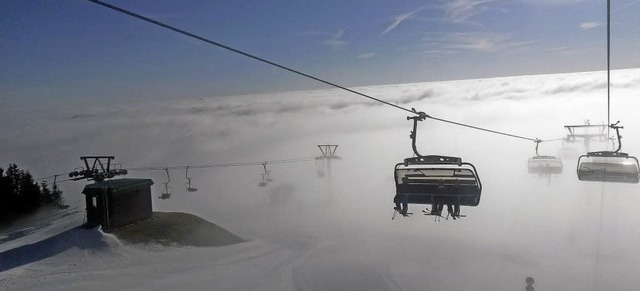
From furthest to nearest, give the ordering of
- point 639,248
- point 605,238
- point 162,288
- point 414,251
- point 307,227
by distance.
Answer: point 605,238 → point 639,248 → point 307,227 → point 414,251 → point 162,288

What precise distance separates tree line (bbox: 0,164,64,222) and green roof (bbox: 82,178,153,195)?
144ft

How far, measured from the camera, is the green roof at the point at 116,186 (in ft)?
134

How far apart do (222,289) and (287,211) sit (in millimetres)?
70790

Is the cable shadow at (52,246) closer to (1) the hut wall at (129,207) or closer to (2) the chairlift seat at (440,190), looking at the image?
(1) the hut wall at (129,207)

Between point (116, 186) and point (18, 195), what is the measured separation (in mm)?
57451

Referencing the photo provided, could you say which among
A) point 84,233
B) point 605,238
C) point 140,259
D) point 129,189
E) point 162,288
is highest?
point 129,189

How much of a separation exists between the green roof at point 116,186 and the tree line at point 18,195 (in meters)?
43.9

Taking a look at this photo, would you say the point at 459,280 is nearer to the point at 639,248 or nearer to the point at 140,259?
the point at 140,259

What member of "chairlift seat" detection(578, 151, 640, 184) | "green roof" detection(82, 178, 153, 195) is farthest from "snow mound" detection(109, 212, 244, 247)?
"chairlift seat" detection(578, 151, 640, 184)

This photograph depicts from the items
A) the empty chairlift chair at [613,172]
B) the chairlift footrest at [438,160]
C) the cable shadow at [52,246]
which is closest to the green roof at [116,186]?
the cable shadow at [52,246]

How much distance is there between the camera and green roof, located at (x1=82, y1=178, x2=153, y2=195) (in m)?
40.9

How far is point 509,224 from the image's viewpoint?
124m

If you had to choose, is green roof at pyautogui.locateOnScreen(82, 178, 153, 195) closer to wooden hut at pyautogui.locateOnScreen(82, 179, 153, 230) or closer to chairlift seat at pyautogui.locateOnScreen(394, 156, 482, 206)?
wooden hut at pyautogui.locateOnScreen(82, 179, 153, 230)

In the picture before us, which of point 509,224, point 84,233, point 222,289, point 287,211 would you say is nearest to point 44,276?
point 84,233
